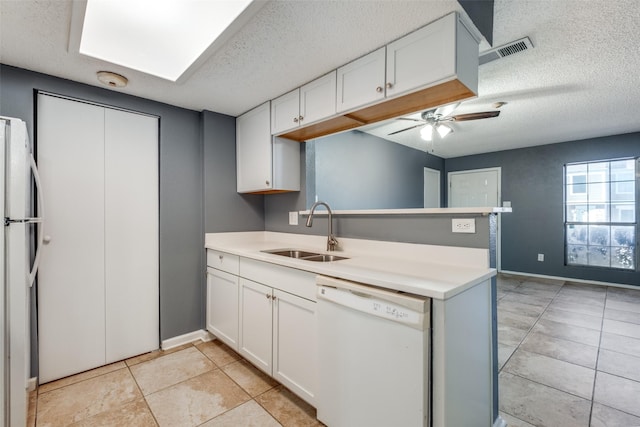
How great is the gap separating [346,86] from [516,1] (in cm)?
97

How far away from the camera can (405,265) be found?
5.35ft

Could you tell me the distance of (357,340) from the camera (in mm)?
1345

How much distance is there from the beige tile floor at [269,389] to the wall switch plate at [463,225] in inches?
44.6

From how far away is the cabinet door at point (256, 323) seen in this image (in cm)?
194

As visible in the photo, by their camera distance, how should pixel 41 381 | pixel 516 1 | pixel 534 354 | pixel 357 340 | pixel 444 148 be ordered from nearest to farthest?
pixel 357 340
pixel 516 1
pixel 41 381
pixel 534 354
pixel 444 148

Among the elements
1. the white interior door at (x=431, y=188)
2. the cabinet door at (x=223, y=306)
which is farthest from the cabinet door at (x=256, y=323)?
the white interior door at (x=431, y=188)

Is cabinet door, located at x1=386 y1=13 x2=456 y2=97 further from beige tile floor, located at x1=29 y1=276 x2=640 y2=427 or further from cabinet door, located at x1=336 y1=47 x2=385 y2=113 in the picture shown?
beige tile floor, located at x1=29 y1=276 x2=640 y2=427

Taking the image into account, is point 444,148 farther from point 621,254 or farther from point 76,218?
point 76,218

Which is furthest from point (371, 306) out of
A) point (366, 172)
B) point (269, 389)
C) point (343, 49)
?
point (366, 172)

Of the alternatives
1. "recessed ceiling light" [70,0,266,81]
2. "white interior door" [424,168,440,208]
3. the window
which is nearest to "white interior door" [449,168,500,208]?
"white interior door" [424,168,440,208]

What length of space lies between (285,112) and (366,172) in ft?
8.08

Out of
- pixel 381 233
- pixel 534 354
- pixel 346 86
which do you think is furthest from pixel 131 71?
pixel 534 354

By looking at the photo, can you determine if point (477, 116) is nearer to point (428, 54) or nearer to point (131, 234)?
point (428, 54)

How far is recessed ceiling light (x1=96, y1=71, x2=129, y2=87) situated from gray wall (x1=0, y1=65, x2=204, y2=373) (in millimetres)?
237
